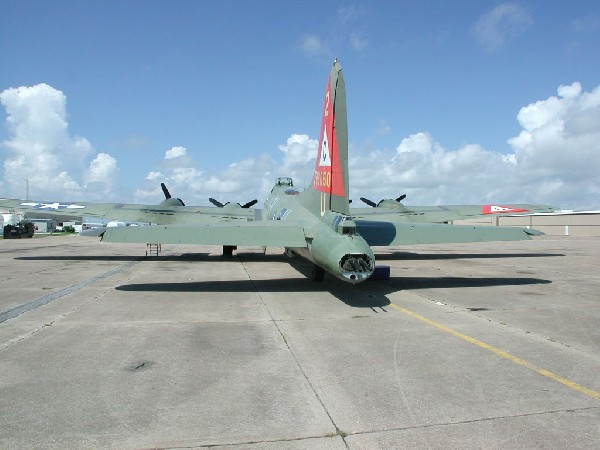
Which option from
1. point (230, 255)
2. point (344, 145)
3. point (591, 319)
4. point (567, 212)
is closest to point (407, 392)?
point (591, 319)

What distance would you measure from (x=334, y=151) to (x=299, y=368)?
9.07 meters

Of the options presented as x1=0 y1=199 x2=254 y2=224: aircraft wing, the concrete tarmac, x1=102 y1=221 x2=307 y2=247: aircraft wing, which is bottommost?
the concrete tarmac

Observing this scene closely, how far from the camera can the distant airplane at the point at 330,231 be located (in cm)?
1205

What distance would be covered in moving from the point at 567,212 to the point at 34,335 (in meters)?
81.3

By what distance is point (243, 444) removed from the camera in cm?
461

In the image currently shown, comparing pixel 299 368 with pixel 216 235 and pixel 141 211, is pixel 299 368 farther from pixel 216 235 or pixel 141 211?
pixel 141 211

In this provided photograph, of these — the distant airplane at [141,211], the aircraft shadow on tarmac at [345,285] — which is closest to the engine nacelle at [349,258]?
the aircraft shadow on tarmac at [345,285]

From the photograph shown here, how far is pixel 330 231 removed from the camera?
13062mm

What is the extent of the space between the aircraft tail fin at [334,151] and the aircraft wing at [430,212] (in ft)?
50.5

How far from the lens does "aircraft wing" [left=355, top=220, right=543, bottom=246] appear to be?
614 inches

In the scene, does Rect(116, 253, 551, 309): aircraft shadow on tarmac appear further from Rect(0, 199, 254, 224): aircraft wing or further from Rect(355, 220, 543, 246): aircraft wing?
Rect(0, 199, 254, 224): aircraft wing

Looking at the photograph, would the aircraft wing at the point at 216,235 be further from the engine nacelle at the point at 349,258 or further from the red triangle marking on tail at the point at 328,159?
the engine nacelle at the point at 349,258

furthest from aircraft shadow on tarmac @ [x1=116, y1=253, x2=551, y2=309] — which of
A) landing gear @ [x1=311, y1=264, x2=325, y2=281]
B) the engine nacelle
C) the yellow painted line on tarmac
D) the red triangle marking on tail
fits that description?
the red triangle marking on tail

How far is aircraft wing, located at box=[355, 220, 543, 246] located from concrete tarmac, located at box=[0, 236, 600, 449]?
1973mm
